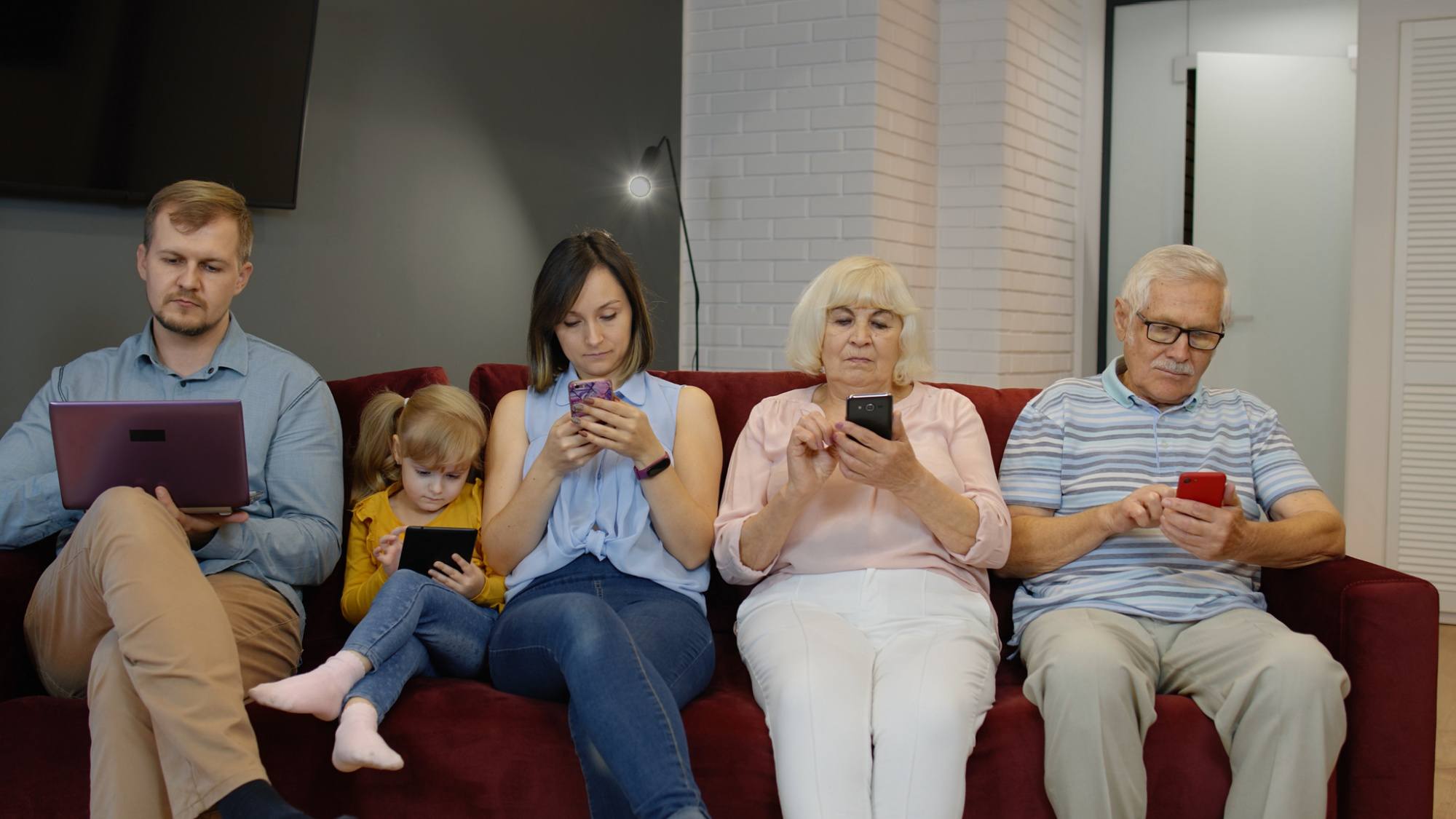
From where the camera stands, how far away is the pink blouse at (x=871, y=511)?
2227 millimetres

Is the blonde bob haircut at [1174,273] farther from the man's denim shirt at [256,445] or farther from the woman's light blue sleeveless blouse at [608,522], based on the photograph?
the man's denim shirt at [256,445]

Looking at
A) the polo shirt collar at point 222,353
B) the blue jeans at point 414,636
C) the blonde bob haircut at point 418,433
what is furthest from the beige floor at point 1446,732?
the polo shirt collar at point 222,353

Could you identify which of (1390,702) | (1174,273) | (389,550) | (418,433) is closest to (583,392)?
(418,433)

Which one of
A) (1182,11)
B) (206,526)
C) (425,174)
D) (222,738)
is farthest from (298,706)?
(1182,11)

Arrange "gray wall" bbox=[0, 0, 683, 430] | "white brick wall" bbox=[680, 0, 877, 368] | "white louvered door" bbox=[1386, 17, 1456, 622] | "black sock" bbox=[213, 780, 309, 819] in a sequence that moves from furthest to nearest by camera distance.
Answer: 1. "white brick wall" bbox=[680, 0, 877, 368]
2. "white louvered door" bbox=[1386, 17, 1456, 622]
3. "gray wall" bbox=[0, 0, 683, 430]
4. "black sock" bbox=[213, 780, 309, 819]

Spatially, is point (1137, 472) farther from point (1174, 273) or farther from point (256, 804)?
point (256, 804)

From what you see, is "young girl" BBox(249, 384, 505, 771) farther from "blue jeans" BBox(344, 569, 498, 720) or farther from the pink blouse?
the pink blouse

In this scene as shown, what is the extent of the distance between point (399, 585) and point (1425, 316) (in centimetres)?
396

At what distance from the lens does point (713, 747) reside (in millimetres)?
2008

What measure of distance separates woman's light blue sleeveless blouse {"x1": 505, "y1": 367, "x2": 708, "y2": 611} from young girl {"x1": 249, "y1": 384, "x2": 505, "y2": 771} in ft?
0.41

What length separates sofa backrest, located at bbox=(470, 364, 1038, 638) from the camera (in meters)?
2.56

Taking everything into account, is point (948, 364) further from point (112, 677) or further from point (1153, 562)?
point (112, 677)

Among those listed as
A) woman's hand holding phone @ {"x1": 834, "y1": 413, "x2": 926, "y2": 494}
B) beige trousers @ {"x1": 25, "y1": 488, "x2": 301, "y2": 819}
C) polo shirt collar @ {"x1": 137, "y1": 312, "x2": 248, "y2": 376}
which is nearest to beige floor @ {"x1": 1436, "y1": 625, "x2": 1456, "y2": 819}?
woman's hand holding phone @ {"x1": 834, "y1": 413, "x2": 926, "y2": 494}

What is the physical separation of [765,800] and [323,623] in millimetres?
1020
